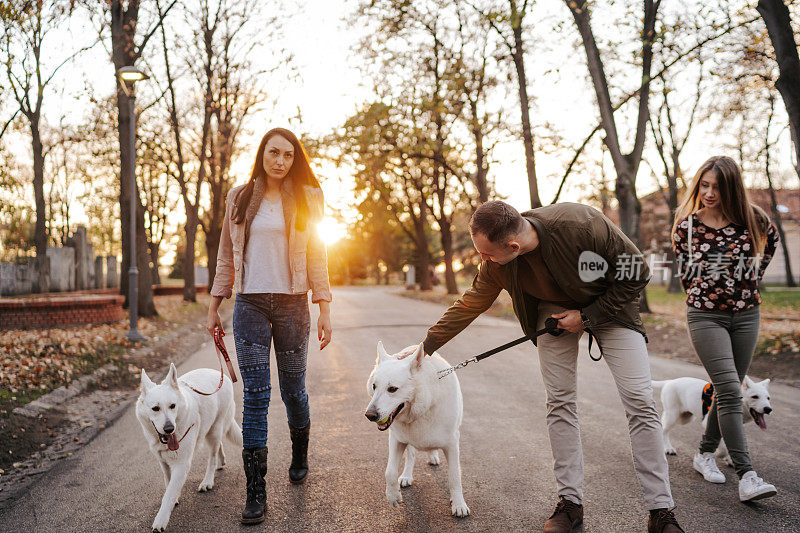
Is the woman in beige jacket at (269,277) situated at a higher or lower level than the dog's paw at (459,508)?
higher

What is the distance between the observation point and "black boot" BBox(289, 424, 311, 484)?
13.1 ft

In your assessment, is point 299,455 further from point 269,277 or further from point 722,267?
point 722,267

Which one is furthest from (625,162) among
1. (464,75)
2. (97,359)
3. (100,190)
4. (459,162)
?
(100,190)

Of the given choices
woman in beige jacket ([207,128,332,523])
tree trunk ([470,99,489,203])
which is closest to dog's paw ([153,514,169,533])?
woman in beige jacket ([207,128,332,523])

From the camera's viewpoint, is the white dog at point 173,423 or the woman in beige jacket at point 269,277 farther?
the woman in beige jacket at point 269,277

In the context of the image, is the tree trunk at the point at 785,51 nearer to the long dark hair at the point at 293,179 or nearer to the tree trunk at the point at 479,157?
the long dark hair at the point at 293,179

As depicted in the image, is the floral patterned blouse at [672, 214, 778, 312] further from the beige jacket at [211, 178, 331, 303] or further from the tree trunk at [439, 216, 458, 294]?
the tree trunk at [439, 216, 458, 294]

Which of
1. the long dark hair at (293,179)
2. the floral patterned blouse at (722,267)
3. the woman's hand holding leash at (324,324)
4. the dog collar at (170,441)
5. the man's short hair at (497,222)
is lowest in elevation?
the dog collar at (170,441)

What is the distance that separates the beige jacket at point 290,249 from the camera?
3.68 meters

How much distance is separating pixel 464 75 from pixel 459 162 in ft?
19.9

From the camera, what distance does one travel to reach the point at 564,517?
3.21 metres

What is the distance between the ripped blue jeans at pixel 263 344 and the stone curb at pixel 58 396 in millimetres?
3380

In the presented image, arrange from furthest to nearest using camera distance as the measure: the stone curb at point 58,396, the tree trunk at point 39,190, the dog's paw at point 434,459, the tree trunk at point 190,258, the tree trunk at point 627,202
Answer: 1. the tree trunk at point 39,190
2. the tree trunk at point 190,258
3. the tree trunk at point 627,202
4. the stone curb at point 58,396
5. the dog's paw at point 434,459

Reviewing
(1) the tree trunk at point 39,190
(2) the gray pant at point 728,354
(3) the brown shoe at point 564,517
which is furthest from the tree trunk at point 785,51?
(1) the tree trunk at point 39,190
